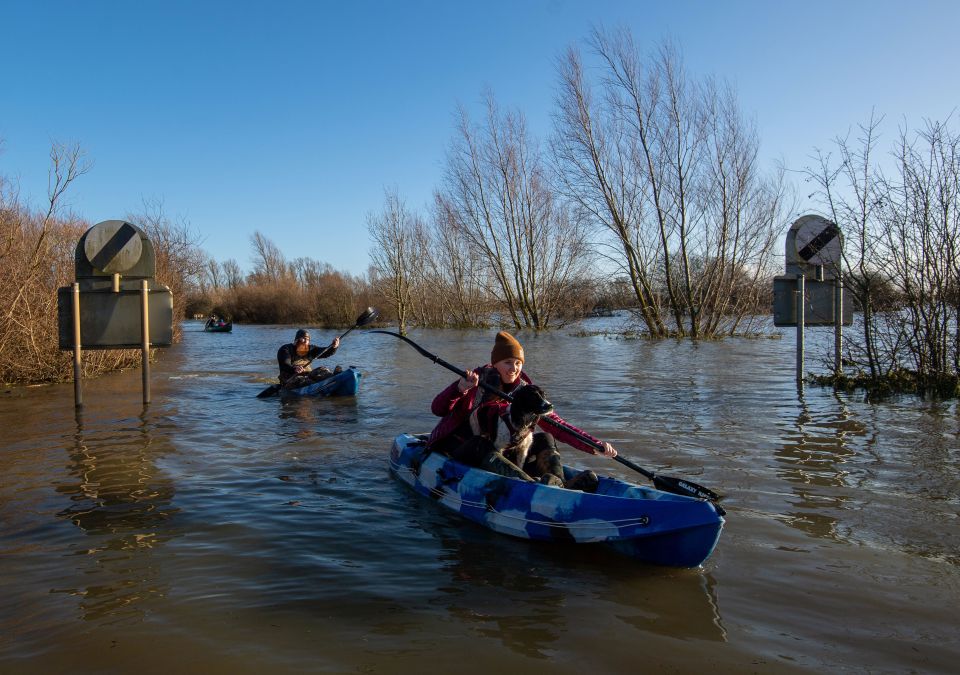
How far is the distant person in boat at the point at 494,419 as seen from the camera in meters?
5.12

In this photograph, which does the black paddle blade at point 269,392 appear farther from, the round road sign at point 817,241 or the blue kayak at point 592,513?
the round road sign at point 817,241

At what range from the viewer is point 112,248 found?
948cm

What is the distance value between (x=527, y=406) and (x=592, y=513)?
1025 mm

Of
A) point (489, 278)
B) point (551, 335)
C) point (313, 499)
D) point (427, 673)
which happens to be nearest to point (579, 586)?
point (427, 673)

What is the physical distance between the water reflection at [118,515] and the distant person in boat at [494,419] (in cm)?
218

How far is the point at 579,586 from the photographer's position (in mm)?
3916

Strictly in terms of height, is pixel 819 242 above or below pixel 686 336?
above

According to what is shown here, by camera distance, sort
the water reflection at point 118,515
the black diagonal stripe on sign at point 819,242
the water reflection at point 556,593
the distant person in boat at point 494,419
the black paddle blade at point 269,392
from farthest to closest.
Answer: the black paddle blade at point 269,392, the black diagonal stripe on sign at point 819,242, the distant person in boat at point 494,419, the water reflection at point 118,515, the water reflection at point 556,593

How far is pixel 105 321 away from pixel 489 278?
26.8m

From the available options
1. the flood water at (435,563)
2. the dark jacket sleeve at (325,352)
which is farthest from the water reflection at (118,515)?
the dark jacket sleeve at (325,352)

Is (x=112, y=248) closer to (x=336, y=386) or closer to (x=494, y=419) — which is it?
(x=336, y=386)

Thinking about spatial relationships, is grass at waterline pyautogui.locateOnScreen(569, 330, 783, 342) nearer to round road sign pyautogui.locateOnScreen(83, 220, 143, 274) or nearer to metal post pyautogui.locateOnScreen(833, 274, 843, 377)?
metal post pyautogui.locateOnScreen(833, 274, 843, 377)

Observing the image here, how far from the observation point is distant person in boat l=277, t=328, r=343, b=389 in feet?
39.2

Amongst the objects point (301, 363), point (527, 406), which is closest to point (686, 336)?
point (301, 363)
